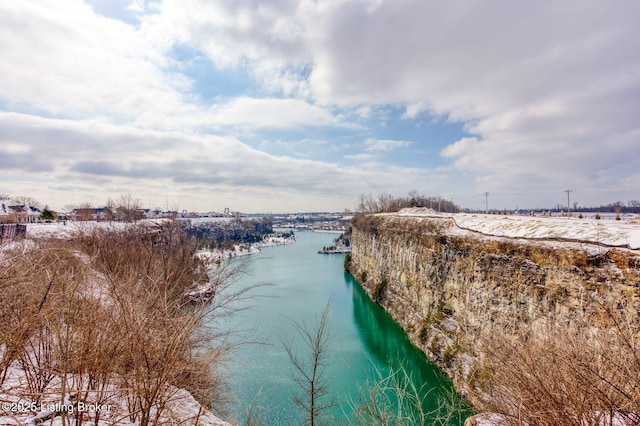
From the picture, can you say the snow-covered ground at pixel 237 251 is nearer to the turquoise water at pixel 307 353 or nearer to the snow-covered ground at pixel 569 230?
the turquoise water at pixel 307 353

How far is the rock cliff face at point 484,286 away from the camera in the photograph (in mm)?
8664

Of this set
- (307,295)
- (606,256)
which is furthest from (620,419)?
(307,295)

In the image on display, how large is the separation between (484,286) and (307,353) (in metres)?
9.10

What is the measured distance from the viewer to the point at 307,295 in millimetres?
27688

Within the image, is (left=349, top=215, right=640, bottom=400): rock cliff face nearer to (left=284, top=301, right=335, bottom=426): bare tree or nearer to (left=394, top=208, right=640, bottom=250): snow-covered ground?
(left=394, top=208, right=640, bottom=250): snow-covered ground

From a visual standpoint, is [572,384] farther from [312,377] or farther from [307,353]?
[307,353]

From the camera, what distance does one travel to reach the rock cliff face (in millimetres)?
8664

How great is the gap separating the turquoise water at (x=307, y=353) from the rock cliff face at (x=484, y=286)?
130 centimetres

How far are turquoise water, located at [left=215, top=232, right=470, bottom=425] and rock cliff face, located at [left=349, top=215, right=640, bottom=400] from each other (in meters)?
1.30

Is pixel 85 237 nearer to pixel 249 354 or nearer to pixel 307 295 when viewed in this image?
pixel 249 354

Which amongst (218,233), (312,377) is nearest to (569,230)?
(312,377)

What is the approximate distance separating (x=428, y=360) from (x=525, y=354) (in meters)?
12.2

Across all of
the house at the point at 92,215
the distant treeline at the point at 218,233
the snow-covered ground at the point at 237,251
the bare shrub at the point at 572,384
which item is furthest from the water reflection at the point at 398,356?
the house at the point at 92,215

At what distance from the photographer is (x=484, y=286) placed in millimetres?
13148
